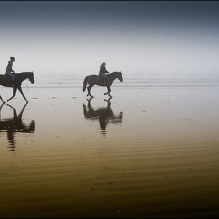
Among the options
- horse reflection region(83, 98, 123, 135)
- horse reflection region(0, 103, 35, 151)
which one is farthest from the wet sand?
horse reflection region(83, 98, 123, 135)

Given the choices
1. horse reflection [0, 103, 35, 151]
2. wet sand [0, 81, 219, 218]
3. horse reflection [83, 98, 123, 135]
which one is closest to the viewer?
wet sand [0, 81, 219, 218]

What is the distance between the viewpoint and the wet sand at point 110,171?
4.18 metres

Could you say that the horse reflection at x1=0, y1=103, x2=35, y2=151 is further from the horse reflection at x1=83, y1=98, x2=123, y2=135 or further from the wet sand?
the horse reflection at x1=83, y1=98, x2=123, y2=135

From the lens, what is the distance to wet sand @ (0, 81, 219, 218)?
13.7 ft

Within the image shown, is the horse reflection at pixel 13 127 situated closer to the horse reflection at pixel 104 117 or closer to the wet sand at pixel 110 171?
the wet sand at pixel 110 171

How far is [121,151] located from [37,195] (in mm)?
2759

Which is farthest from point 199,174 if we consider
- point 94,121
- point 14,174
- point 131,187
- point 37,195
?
point 94,121

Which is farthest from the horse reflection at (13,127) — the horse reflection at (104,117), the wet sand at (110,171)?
the horse reflection at (104,117)

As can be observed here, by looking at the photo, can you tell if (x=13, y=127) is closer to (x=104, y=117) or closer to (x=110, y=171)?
(x=104, y=117)

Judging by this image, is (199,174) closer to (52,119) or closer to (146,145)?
(146,145)

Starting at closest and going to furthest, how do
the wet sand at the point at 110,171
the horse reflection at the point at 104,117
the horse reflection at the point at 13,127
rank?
the wet sand at the point at 110,171
the horse reflection at the point at 13,127
the horse reflection at the point at 104,117

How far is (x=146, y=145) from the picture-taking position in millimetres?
7594

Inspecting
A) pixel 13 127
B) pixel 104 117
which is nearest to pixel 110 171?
pixel 13 127

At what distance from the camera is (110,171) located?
5664mm
